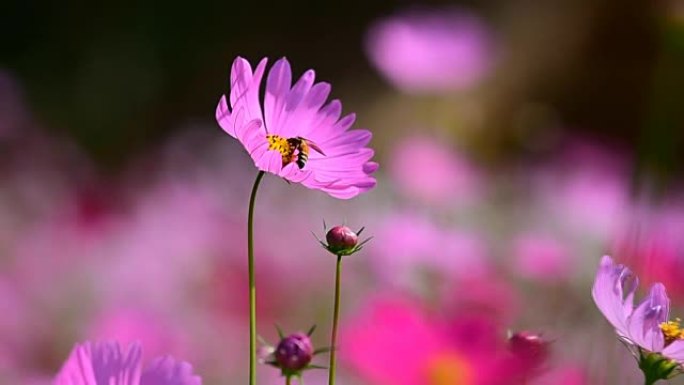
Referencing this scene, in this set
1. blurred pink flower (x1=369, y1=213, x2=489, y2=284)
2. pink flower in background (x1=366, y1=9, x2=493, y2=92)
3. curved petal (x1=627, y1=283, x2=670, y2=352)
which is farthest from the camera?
pink flower in background (x1=366, y1=9, x2=493, y2=92)

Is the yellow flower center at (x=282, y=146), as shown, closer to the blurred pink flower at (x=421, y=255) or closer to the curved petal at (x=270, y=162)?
the curved petal at (x=270, y=162)

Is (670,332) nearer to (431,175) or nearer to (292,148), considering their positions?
(292,148)

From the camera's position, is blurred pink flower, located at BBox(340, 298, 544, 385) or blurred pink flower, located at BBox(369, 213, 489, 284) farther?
blurred pink flower, located at BBox(369, 213, 489, 284)

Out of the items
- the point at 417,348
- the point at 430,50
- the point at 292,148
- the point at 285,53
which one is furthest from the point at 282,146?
the point at 285,53

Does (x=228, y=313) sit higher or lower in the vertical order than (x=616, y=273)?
lower

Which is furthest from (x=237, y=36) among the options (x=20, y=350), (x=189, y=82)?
(x=20, y=350)

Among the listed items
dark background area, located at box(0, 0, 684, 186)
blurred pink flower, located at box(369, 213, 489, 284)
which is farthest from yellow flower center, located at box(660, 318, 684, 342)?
dark background area, located at box(0, 0, 684, 186)

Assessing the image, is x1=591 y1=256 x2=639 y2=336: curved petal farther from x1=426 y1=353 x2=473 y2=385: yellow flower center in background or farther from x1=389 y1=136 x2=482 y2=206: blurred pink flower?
x1=389 y1=136 x2=482 y2=206: blurred pink flower

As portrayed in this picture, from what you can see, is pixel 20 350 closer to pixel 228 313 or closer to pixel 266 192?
pixel 228 313
